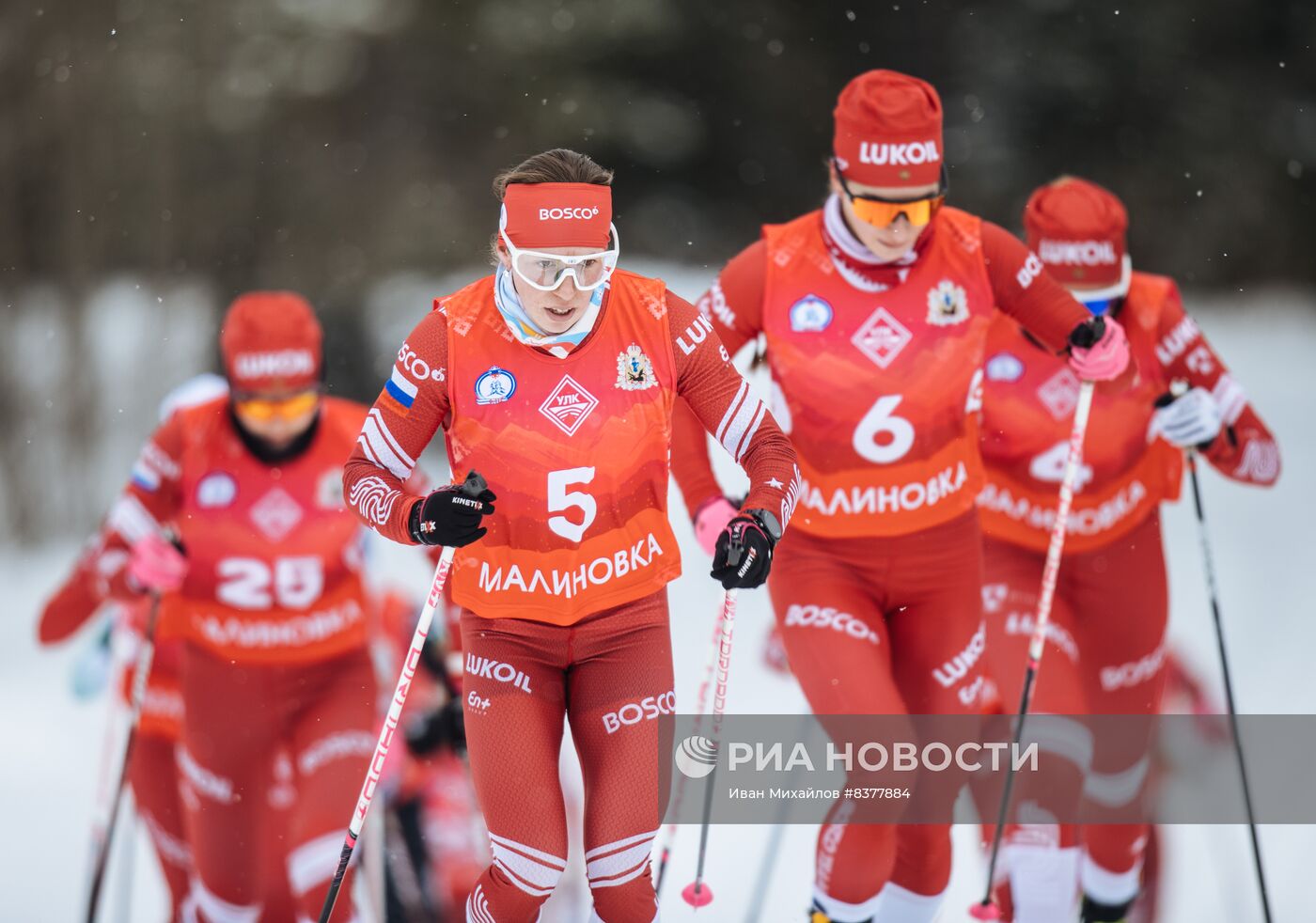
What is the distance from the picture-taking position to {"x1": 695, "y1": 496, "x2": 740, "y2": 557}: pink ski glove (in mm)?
4391

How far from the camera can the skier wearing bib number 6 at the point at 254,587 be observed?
5.50 metres

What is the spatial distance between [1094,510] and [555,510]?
2329mm

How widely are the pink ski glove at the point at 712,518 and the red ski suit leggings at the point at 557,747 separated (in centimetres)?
52

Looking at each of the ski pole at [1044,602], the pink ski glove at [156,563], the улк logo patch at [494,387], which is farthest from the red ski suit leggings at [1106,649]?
the pink ski glove at [156,563]

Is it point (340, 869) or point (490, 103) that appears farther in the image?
point (490, 103)

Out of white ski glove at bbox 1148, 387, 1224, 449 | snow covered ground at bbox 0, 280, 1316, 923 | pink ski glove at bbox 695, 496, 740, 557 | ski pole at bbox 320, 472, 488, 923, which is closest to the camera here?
ski pole at bbox 320, 472, 488, 923

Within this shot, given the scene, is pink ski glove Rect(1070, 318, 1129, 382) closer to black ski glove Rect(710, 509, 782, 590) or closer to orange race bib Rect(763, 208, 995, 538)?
orange race bib Rect(763, 208, 995, 538)

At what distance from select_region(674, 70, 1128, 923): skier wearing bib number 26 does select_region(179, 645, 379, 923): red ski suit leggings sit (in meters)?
1.59

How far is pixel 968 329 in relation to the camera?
4660 mm

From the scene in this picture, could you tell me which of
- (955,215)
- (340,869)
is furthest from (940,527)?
(340,869)

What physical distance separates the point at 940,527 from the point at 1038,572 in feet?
3.23

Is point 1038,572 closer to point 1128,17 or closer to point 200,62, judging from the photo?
point 1128,17

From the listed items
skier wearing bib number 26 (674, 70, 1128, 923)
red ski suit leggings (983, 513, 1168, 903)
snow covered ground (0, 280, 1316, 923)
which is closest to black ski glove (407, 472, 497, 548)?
skier wearing bib number 26 (674, 70, 1128, 923)

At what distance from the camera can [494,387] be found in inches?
148
